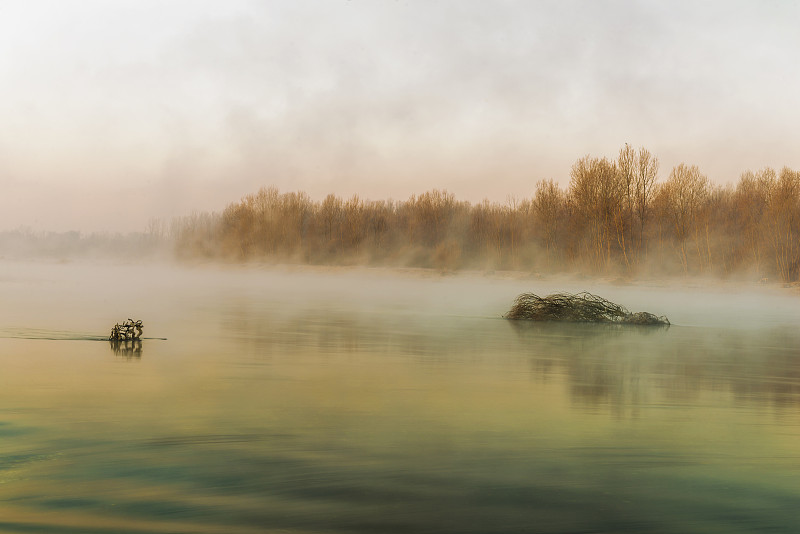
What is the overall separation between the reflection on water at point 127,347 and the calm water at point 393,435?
0.50 feet

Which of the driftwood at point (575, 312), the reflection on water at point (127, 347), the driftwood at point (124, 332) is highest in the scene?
the driftwood at point (575, 312)

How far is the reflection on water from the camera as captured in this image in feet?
46.1

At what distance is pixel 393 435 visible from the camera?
26.1 ft

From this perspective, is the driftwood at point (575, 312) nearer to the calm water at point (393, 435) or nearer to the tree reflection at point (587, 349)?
the tree reflection at point (587, 349)

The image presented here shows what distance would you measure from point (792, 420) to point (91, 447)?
7.32 metres

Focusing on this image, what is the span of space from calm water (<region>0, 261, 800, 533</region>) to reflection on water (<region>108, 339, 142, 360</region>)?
0.15 meters

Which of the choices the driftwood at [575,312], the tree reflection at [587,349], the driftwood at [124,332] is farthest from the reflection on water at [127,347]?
the driftwood at [575,312]

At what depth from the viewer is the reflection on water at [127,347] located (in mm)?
14040

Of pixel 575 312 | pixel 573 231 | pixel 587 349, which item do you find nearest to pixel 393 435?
pixel 587 349

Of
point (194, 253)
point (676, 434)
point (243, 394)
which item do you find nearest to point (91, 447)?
point (243, 394)

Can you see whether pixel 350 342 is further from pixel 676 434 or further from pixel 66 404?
pixel 676 434

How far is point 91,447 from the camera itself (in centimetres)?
714

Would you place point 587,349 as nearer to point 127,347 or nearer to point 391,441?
point 127,347

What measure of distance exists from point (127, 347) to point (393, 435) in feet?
28.7
